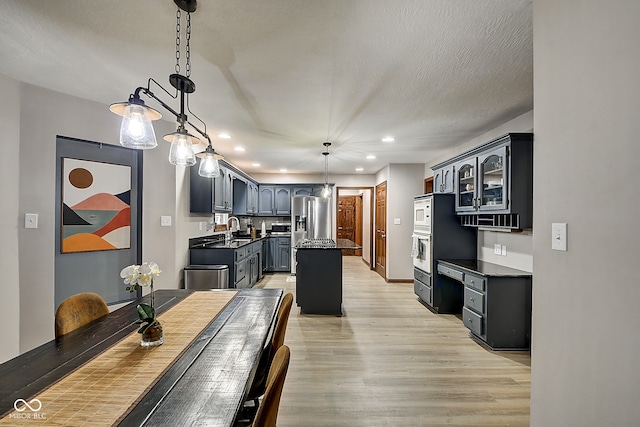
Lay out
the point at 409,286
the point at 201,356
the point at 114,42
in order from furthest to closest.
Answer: the point at 409,286, the point at 114,42, the point at 201,356

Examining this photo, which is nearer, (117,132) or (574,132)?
(574,132)

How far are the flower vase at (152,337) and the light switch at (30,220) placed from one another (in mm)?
2135

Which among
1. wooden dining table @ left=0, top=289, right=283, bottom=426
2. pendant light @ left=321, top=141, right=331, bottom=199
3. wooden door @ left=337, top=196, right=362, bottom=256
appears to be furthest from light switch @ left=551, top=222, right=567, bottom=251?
wooden door @ left=337, top=196, right=362, bottom=256

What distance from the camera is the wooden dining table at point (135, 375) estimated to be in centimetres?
86

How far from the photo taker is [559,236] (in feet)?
3.74

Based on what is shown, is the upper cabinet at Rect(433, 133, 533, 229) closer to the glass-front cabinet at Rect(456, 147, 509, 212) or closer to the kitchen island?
the glass-front cabinet at Rect(456, 147, 509, 212)

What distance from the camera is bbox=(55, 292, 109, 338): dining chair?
152 centimetres

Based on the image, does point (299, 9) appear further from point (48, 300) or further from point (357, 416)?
point (48, 300)

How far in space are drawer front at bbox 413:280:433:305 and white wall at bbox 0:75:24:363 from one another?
4.59m

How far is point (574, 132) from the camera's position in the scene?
3.51ft

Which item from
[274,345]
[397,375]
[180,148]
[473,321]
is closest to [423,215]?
[473,321]

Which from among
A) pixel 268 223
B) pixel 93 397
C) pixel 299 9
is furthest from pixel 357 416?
pixel 268 223

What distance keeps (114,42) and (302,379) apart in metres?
2.91

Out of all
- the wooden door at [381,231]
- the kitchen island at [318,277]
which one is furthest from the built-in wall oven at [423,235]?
the wooden door at [381,231]
